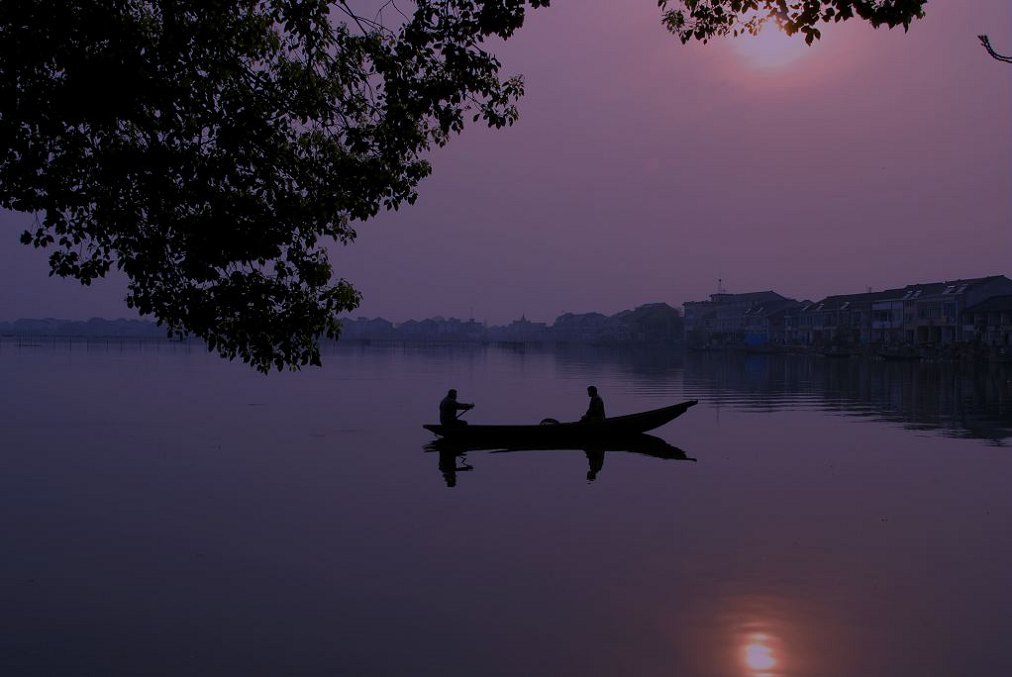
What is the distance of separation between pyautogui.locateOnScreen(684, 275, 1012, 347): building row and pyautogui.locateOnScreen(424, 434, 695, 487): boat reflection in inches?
2822

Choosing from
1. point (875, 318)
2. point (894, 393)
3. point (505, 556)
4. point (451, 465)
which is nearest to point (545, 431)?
point (451, 465)

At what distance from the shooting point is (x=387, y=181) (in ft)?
32.2

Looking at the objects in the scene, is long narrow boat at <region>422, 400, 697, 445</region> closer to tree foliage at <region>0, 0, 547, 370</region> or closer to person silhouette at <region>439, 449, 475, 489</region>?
person silhouette at <region>439, 449, 475, 489</region>

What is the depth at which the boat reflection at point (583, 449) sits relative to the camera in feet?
76.1

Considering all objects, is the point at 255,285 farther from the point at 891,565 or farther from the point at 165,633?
the point at 891,565

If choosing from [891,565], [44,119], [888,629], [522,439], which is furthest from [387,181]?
[522,439]

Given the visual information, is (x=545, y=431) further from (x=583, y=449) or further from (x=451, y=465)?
(x=451, y=465)

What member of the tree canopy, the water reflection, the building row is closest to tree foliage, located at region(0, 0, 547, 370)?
the tree canopy

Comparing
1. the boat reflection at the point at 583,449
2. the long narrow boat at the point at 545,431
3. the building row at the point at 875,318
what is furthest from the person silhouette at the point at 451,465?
the building row at the point at 875,318

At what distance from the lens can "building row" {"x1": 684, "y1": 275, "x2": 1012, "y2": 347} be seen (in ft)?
298

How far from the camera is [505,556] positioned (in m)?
13.7

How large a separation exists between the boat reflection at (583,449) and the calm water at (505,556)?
334 millimetres

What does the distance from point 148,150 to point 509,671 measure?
6447 millimetres

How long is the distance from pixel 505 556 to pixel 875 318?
4240 inches
